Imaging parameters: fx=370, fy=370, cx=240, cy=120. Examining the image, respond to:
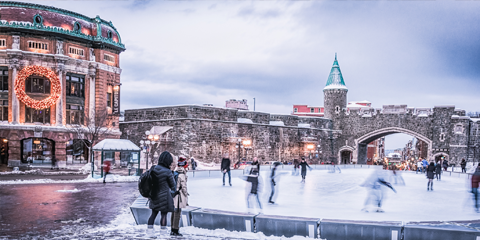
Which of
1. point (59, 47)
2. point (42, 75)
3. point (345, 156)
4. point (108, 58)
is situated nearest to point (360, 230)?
point (42, 75)

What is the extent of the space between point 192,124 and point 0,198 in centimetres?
2018

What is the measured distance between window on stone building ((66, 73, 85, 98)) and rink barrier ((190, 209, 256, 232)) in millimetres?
25472

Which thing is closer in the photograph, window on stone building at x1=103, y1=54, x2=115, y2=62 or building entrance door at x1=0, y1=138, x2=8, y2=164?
building entrance door at x1=0, y1=138, x2=8, y2=164

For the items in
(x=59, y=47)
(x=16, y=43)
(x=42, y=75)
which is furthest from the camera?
(x=59, y=47)

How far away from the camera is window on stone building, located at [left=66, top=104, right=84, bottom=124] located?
29.0 meters

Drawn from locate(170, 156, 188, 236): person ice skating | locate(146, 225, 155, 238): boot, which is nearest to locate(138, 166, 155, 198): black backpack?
locate(170, 156, 188, 236): person ice skating

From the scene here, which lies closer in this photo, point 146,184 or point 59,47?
point 146,184

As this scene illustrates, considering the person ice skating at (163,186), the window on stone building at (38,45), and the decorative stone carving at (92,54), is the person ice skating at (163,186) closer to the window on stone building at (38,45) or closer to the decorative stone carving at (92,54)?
the window on stone building at (38,45)

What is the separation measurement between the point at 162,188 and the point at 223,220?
1.50m

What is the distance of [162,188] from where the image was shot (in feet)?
19.8

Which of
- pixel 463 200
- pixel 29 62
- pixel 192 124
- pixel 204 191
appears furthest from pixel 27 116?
pixel 463 200

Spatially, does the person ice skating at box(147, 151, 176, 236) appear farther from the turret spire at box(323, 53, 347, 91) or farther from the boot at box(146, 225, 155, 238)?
the turret spire at box(323, 53, 347, 91)

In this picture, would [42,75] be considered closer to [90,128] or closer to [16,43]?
[16,43]

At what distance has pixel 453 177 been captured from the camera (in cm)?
2359
